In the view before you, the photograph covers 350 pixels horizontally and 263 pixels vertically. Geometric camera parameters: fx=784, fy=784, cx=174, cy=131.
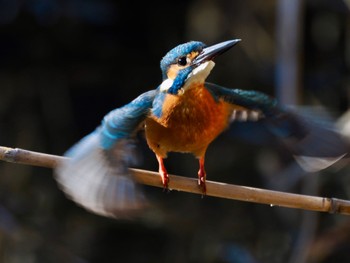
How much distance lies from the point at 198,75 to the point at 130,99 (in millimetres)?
1909

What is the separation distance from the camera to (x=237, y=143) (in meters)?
4.42

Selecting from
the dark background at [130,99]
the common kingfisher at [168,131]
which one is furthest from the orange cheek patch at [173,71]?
the dark background at [130,99]

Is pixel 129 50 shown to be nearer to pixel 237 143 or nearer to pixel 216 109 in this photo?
pixel 237 143

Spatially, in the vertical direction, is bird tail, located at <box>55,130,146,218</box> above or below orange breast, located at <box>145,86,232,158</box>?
below

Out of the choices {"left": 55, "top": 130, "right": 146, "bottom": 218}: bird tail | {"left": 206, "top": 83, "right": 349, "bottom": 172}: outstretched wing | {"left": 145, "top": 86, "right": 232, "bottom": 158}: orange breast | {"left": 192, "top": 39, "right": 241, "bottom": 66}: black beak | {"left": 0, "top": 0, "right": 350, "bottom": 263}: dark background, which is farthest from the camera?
{"left": 0, "top": 0, "right": 350, "bottom": 263}: dark background

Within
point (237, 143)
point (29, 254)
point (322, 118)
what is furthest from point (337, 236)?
point (29, 254)

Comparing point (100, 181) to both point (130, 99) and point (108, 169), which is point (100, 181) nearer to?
point (108, 169)

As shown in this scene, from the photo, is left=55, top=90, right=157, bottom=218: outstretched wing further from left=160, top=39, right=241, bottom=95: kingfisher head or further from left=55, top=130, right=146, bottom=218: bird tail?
left=160, top=39, right=241, bottom=95: kingfisher head

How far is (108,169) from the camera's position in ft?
7.75

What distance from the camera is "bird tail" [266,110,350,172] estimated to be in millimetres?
2656

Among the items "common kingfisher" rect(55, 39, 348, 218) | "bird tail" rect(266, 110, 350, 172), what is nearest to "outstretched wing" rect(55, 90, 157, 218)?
"common kingfisher" rect(55, 39, 348, 218)

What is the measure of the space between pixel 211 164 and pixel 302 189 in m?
0.66

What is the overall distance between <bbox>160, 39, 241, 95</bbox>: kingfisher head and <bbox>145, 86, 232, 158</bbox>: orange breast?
0.03m

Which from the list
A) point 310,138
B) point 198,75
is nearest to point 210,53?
point 198,75
